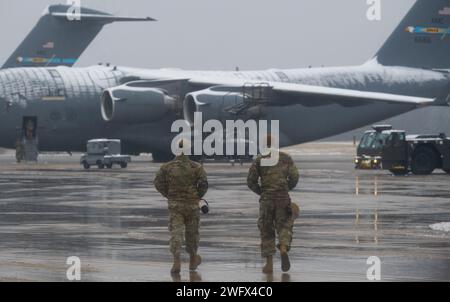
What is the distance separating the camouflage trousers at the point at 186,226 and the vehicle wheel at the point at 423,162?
27895 millimetres

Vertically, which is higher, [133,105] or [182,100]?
[182,100]

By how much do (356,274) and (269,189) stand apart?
1.95 m

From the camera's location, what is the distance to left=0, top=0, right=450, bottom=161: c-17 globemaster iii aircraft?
53.3 meters

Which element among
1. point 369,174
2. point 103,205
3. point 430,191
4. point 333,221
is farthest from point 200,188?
point 369,174

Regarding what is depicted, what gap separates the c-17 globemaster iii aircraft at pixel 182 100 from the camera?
5334 centimetres

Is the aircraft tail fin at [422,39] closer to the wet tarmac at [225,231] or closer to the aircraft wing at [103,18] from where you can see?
the aircraft wing at [103,18]

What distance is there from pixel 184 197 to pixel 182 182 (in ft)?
0.73

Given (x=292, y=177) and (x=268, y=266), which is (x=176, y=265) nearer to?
(x=268, y=266)

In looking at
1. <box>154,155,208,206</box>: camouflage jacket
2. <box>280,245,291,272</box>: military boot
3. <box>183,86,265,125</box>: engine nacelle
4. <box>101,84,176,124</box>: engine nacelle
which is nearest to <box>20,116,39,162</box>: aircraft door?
<box>101,84,176,124</box>: engine nacelle

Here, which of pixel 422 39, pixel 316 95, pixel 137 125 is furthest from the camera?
pixel 422 39

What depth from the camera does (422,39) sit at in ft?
211

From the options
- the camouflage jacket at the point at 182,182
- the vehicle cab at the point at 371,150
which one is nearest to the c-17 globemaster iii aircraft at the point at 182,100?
the vehicle cab at the point at 371,150

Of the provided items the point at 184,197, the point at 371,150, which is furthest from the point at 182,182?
the point at 371,150
